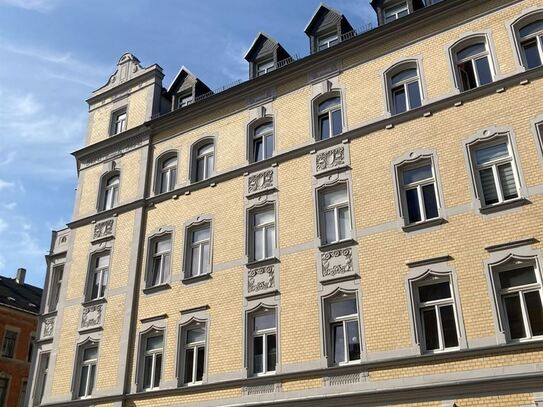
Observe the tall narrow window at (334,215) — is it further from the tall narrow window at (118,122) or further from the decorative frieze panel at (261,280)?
the tall narrow window at (118,122)

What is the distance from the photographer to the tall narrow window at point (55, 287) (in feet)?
74.6

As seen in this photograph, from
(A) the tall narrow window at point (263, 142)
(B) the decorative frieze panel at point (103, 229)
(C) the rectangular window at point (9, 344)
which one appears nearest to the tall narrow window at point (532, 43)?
(A) the tall narrow window at point (263, 142)

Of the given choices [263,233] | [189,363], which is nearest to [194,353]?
[189,363]

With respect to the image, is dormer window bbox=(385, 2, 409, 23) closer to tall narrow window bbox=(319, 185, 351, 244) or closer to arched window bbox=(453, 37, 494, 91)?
arched window bbox=(453, 37, 494, 91)

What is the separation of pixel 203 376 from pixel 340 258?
535 cm

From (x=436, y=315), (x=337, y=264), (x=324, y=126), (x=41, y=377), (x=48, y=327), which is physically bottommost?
(x=436, y=315)

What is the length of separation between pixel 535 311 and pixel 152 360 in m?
11.4

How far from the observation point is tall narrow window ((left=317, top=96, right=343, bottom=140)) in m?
18.1

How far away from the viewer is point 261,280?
16.7 m

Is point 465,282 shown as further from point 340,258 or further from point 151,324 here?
point 151,324

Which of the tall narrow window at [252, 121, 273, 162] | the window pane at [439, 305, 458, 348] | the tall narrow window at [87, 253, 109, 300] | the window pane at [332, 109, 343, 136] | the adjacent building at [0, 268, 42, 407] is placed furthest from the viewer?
the adjacent building at [0, 268, 42, 407]

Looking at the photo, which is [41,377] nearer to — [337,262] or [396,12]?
[337,262]

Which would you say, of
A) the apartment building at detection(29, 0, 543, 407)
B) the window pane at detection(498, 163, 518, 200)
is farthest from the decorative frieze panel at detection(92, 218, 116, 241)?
the window pane at detection(498, 163, 518, 200)

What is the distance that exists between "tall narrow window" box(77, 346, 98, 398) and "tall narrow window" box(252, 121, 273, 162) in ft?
28.6
